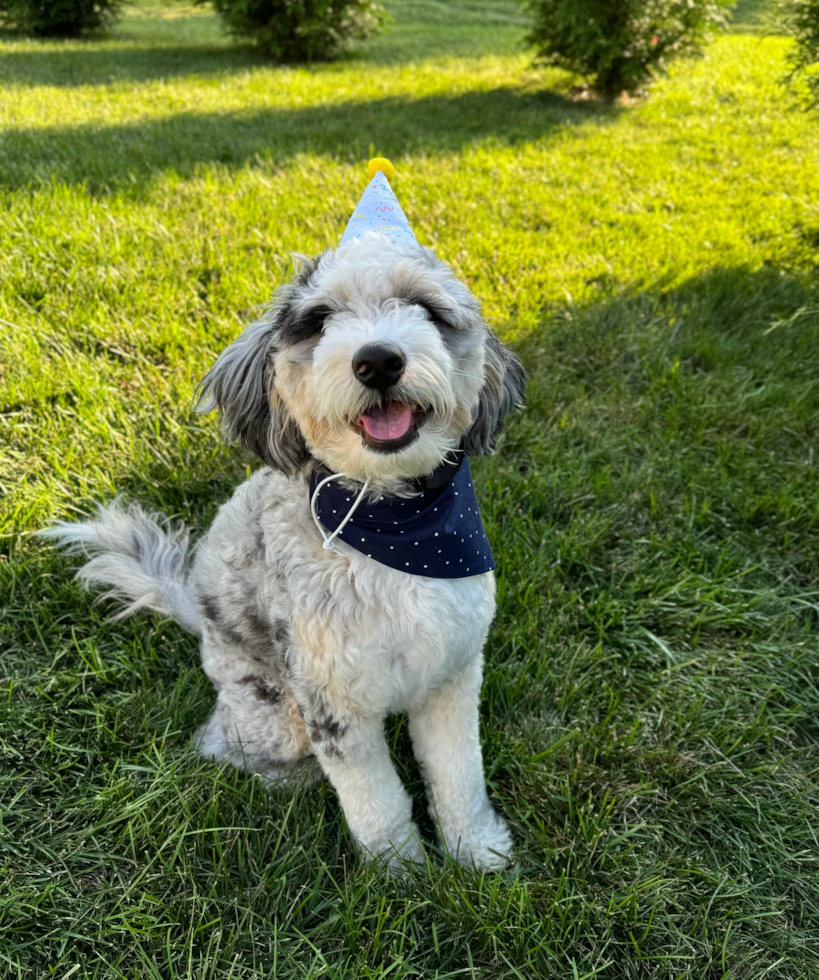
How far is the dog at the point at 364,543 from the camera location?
182 cm

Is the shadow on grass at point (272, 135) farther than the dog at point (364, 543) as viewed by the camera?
Yes

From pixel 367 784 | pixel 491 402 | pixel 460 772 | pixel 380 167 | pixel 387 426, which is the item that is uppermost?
pixel 380 167

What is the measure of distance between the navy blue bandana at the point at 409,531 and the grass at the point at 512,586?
0.81 m

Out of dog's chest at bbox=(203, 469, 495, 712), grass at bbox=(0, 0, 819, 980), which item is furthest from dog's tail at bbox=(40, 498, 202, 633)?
dog's chest at bbox=(203, 469, 495, 712)

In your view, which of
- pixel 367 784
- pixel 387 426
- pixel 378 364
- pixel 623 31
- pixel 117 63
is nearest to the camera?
pixel 378 364

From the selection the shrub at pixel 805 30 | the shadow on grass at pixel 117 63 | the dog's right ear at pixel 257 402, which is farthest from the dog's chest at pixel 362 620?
the shadow on grass at pixel 117 63

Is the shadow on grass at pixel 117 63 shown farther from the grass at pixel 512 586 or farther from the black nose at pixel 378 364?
the black nose at pixel 378 364

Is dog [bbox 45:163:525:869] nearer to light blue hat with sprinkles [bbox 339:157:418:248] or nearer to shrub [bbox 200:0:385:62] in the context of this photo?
light blue hat with sprinkles [bbox 339:157:418:248]

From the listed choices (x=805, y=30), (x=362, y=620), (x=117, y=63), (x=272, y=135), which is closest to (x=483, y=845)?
(x=362, y=620)

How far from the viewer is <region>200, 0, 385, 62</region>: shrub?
12.0 meters

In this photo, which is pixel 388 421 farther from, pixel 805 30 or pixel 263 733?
pixel 805 30

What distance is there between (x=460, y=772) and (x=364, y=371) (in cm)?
138

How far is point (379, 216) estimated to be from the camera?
216 centimetres

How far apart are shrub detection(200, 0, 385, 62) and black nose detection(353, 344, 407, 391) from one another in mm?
13042
